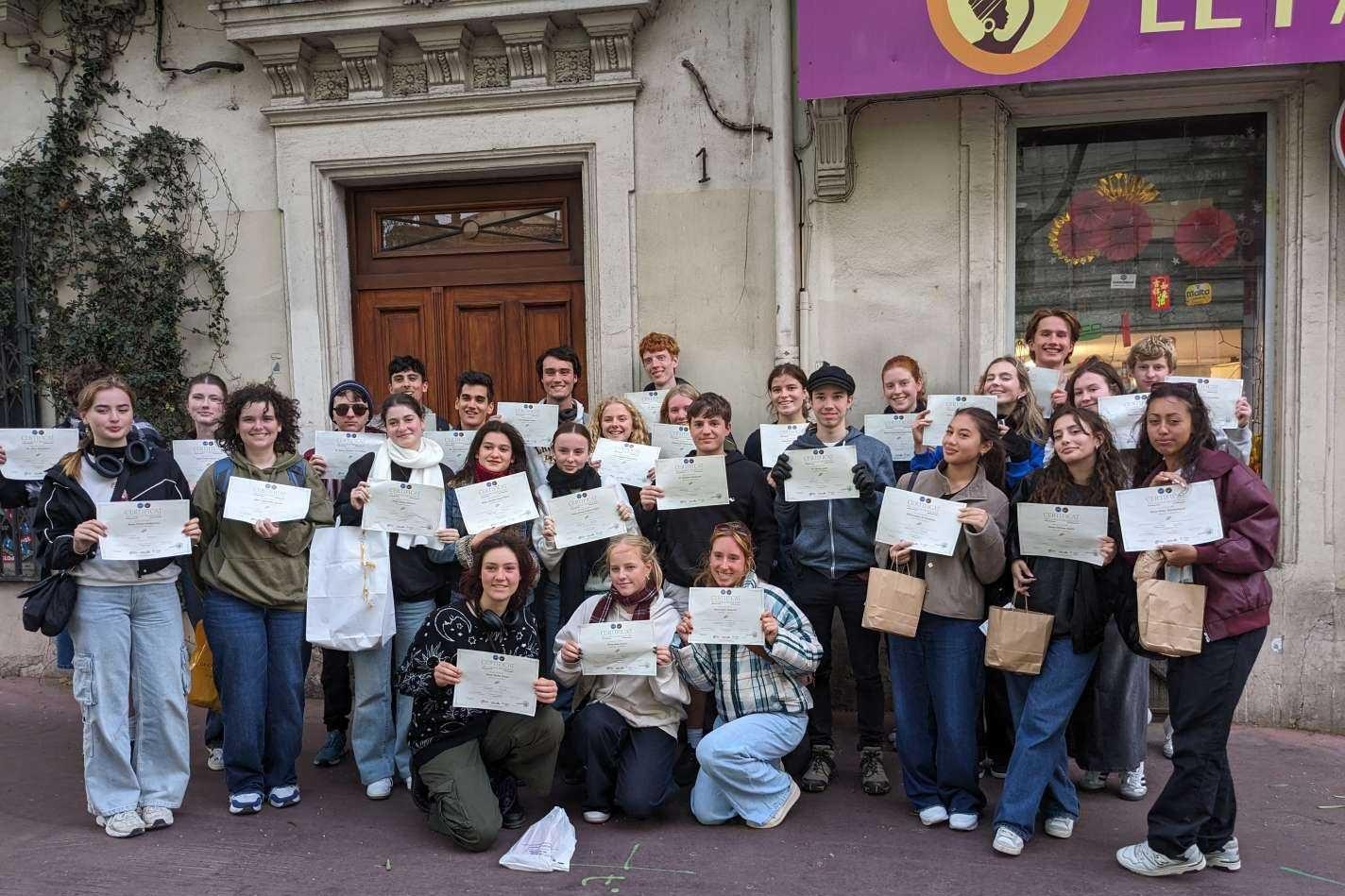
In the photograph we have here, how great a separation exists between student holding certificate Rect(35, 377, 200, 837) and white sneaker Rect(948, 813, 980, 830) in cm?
336

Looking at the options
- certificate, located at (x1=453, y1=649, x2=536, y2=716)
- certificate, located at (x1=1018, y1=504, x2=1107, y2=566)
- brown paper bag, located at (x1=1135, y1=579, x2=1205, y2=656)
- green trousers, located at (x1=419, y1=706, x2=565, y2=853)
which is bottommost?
green trousers, located at (x1=419, y1=706, x2=565, y2=853)

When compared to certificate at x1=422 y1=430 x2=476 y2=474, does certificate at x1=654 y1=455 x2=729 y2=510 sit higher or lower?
lower

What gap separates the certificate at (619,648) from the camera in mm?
4188

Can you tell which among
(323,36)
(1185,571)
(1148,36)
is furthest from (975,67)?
Result: (323,36)

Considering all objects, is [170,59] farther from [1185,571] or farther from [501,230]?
[1185,571]

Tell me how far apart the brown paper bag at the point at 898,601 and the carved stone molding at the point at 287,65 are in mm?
5065

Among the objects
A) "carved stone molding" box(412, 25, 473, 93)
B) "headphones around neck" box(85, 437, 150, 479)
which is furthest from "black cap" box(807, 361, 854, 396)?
"carved stone molding" box(412, 25, 473, 93)

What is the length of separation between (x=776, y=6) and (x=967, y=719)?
4262 millimetres

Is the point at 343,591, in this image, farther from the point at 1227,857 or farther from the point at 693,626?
the point at 1227,857

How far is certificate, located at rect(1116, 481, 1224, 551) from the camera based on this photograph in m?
3.46

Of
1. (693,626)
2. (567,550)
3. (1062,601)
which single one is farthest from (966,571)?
(567,550)

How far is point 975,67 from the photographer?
5398mm

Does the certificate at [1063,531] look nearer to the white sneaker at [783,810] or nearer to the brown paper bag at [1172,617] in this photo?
the brown paper bag at [1172,617]

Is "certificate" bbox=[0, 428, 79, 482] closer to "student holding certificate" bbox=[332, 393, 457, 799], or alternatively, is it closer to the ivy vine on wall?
"student holding certificate" bbox=[332, 393, 457, 799]
